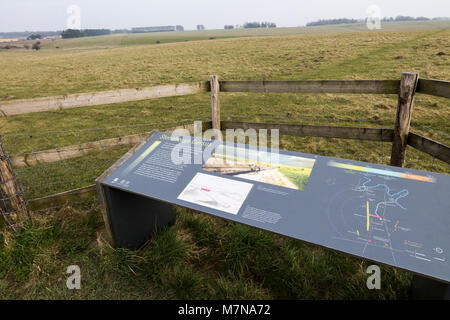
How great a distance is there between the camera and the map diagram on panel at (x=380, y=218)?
1944 mm

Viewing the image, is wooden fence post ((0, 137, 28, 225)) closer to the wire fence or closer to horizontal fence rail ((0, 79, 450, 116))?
the wire fence

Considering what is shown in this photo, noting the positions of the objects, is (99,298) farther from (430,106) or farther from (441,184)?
(430,106)

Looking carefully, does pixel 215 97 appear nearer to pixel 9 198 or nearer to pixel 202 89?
pixel 202 89

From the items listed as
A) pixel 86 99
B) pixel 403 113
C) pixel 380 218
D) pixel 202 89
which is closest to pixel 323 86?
pixel 403 113

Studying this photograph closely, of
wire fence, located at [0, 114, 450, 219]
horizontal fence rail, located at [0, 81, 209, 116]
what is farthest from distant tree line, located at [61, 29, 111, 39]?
horizontal fence rail, located at [0, 81, 209, 116]

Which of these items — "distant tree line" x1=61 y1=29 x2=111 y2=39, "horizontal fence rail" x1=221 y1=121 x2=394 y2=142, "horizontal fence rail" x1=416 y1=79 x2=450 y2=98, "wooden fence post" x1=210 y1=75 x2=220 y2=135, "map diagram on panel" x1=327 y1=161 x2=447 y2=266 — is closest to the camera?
"map diagram on panel" x1=327 y1=161 x2=447 y2=266

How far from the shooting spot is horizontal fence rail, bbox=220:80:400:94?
3.91m

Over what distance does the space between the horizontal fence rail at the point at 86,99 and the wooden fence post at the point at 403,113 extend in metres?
2.64

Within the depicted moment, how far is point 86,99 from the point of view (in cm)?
384

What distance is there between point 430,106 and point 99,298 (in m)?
10.7

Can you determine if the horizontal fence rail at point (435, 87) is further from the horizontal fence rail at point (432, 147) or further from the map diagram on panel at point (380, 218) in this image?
the map diagram on panel at point (380, 218)

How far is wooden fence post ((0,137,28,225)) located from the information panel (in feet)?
4.53

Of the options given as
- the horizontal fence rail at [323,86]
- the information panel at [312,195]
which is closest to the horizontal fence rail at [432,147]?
the horizontal fence rail at [323,86]
